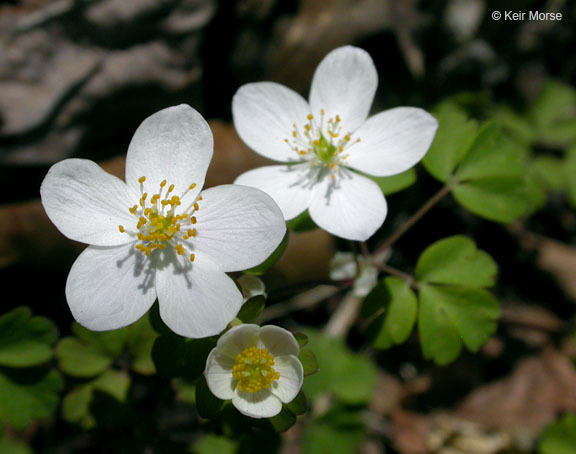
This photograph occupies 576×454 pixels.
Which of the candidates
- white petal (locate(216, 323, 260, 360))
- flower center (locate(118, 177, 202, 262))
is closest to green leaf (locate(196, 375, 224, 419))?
white petal (locate(216, 323, 260, 360))

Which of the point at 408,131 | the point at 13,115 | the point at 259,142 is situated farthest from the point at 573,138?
the point at 13,115

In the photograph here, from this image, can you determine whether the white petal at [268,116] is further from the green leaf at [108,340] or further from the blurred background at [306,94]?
the green leaf at [108,340]

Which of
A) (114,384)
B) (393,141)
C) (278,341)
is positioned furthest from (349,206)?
(114,384)

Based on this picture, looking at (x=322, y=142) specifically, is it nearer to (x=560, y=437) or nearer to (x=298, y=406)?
(x=298, y=406)

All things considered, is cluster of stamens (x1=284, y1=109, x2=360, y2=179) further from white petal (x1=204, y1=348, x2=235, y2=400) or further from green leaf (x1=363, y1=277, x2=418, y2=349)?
white petal (x1=204, y1=348, x2=235, y2=400)

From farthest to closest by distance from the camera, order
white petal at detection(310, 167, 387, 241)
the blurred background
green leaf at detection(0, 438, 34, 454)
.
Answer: the blurred background < green leaf at detection(0, 438, 34, 454) < white petal at detection(310, 167, 387, 241)

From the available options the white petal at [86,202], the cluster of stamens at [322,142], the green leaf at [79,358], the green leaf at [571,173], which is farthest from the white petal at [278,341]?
the green leaf at [571,173]
